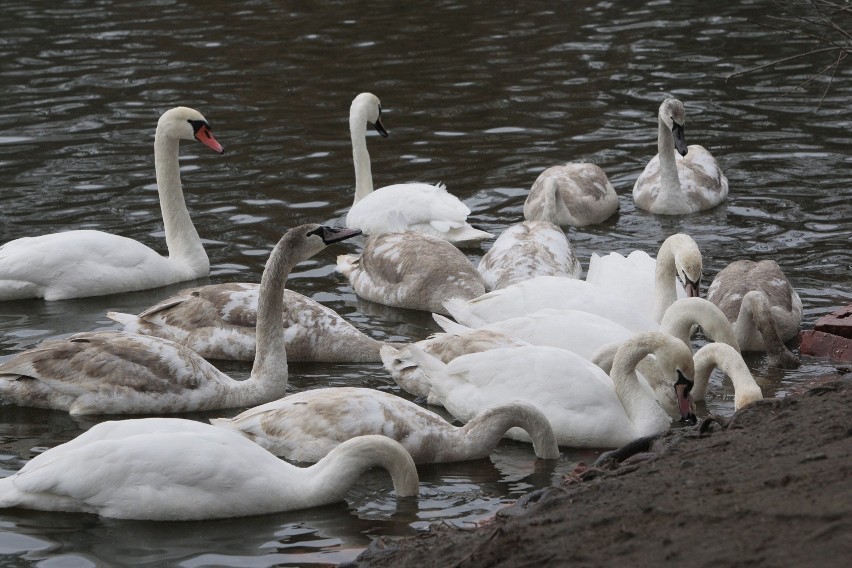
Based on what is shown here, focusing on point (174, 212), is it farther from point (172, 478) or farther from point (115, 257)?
point (172, 478)

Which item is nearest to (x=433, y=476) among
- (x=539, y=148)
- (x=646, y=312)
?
(x=646, y=312)

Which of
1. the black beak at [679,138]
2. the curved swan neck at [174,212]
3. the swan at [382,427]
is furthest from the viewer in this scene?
the black beak at [679,138]

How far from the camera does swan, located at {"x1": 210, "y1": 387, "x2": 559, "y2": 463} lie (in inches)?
331

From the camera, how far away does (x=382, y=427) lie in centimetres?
841

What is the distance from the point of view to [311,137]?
56.0 feet

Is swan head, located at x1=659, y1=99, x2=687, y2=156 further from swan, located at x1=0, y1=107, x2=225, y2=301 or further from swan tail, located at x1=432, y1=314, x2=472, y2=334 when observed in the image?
swan tail, located at x1=432, y1=314, x2=472, y2=334

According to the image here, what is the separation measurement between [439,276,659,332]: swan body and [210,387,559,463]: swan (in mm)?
1996

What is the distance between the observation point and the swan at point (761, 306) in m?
10.1

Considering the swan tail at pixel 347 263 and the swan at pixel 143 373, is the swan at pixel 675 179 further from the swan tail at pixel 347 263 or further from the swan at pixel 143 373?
the swan at pixel 143 373

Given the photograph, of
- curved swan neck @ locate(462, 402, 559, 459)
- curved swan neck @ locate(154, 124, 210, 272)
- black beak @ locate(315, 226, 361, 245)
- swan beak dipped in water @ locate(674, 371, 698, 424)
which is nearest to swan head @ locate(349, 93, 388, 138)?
curved swan neck @ locate(154, 124, 210, 272)

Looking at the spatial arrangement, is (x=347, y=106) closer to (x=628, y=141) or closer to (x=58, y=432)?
(x=628, y=141)

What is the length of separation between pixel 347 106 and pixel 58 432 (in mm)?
9884

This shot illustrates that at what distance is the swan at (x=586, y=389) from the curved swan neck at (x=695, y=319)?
0.66 m

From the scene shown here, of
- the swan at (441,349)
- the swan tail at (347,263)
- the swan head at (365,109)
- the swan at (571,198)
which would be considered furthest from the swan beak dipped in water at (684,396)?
the swan head at (365,109)
